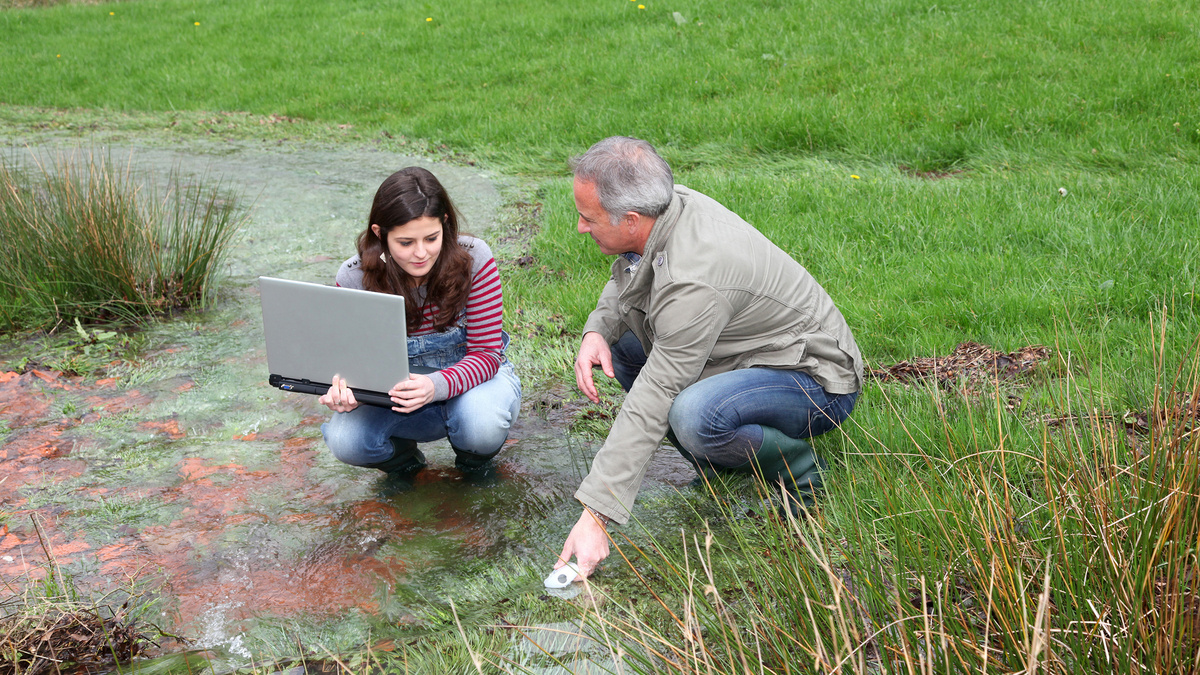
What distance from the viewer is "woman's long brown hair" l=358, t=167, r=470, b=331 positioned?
9.43 ft

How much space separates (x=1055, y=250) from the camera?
15.5ft

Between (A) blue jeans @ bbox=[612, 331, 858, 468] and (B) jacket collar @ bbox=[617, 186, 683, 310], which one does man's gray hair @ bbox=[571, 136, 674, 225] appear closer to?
(B) jacket collar @ bbox=[617, 186, 683, 310]

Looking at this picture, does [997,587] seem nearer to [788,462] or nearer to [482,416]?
[788,462]

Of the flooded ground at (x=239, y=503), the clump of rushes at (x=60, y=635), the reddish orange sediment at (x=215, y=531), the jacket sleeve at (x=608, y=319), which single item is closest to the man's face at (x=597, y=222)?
the jacket sleeve at (x=608, y=319)

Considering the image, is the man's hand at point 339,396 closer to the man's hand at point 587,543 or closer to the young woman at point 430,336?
the young woman at point 430,336

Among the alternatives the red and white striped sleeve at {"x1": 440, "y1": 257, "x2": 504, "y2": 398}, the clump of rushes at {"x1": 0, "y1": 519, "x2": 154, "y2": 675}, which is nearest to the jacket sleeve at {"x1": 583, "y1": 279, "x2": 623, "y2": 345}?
the red and white striped sleeve at {"x1": 440, "y1": 257, "x2": 504, "y2": 398}

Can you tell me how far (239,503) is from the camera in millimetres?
3240

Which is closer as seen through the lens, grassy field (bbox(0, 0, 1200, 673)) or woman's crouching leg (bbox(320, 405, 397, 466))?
grassy field (bbox(0, 0, 1200, 673))

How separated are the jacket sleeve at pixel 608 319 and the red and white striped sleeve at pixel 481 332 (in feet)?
1.07

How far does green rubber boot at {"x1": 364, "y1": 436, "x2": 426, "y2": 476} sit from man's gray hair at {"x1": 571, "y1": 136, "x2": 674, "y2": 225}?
Result: 1166mm

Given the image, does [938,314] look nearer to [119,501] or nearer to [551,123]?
[119,501]

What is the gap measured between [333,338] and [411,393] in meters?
0.29

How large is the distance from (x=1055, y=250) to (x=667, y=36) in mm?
6141

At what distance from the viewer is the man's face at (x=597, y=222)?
8.70 feet
